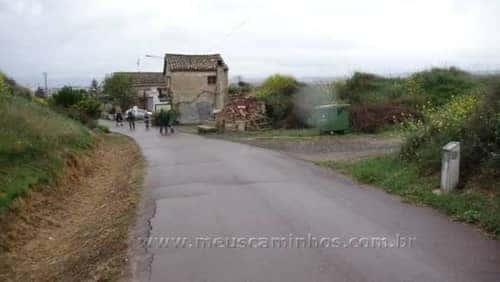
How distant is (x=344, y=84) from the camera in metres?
36.0

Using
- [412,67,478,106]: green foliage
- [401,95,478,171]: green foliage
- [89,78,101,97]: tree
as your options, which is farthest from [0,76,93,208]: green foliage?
[89,78,101,97]: tree

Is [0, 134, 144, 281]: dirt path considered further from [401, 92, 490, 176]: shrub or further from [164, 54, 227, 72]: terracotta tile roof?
[164, 54, 227, 72]: terracotta tile roof

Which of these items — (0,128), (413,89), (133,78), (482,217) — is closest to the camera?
(482,217)

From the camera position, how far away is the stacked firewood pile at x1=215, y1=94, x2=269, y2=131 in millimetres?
34125

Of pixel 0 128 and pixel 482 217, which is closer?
pixel 482 217

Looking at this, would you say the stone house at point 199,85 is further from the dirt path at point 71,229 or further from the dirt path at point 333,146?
the dirt path at point 71,229

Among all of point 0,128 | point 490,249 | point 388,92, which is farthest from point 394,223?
point 388,92

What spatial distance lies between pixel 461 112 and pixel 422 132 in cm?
109

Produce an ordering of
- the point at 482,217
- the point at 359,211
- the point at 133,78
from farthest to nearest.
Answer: the point at 133,78 → the point at 359,211 → the point at 482,217

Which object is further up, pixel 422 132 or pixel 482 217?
pixel 422 132

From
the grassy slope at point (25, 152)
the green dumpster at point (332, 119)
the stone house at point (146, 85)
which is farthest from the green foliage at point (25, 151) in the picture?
the stone house at point (146, 85)

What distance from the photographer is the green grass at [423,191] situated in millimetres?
8078

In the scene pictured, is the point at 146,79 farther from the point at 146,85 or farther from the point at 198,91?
the point at 198,91

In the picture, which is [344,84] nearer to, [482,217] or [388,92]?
[388,92]
